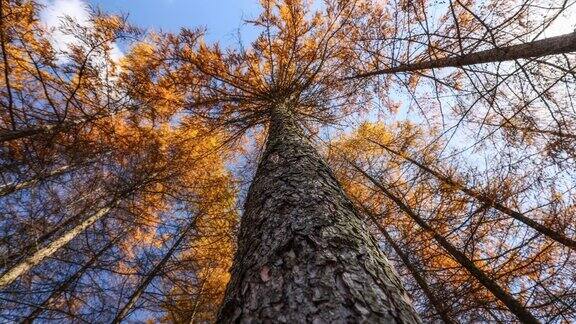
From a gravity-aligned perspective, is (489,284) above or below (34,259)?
above

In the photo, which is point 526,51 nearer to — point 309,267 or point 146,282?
point 309,267

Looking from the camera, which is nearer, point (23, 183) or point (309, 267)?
point (309, 267)

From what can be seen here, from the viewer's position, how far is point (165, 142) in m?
8.45

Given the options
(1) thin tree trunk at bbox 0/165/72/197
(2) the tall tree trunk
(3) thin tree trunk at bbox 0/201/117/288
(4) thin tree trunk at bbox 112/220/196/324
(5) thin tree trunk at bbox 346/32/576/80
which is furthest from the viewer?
(4) thin tree trunk at bbox 112/220/196/324

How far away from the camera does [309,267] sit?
137 centimetres

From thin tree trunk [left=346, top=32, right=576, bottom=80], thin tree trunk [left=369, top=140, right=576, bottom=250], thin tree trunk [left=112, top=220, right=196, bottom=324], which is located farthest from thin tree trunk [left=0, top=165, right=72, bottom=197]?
thin tree trunk [left=369, top=140, right=576, bottom=250]

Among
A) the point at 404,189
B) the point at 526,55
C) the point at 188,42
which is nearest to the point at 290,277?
the point at 526,55

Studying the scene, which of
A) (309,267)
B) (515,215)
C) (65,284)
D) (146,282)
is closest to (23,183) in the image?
(65,284)

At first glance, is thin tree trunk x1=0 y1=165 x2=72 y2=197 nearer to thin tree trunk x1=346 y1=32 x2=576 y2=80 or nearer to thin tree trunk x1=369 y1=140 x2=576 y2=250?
thin tree trunk x1=346 y1=32 x2=576 y2=80

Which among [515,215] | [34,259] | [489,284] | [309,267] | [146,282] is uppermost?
[515,215]

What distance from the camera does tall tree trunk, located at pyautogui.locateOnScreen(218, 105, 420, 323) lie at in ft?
3.80

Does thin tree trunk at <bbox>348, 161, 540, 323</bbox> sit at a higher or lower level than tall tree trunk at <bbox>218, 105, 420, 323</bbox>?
higher

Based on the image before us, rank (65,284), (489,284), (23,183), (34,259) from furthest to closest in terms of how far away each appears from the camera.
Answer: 1. (23,183)
2. (34,259)
3. (65,284)
4. (489,284)

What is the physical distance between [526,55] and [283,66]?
15.5 feet
